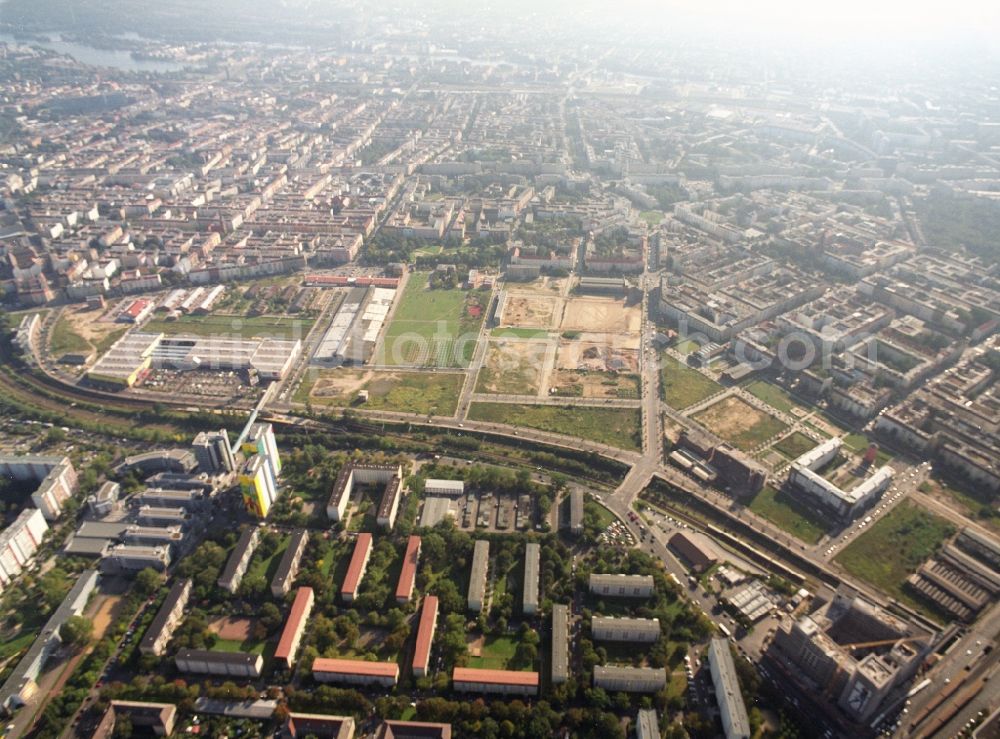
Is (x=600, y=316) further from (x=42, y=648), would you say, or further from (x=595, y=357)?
(x=42, y=648)

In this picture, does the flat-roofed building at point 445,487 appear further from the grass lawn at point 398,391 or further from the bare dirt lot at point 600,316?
the bare dirt lot at point 600,316

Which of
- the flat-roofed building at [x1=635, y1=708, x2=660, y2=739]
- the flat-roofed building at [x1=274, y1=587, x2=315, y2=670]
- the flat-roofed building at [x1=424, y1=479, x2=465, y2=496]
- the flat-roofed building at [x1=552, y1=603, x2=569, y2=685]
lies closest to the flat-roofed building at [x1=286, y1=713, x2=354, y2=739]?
the flat-roofed building at [x1=274, y1=587, x2=315, y2=670]

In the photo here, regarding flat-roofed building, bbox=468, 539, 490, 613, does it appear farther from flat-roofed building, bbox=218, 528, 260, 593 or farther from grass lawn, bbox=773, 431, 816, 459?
grass lawn, bbox=773, 431, 816, 459

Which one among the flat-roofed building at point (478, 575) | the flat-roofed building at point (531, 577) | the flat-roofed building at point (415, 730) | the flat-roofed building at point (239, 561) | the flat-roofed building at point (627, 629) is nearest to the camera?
the flat-roofed building at point (415, 730)

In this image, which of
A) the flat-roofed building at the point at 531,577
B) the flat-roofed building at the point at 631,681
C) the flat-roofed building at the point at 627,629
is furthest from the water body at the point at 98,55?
the flat-roofed building at the point at 631,681

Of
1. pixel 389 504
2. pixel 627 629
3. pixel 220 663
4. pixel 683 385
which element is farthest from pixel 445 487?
pixel 683 385

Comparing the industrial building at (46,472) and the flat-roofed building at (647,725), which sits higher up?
the flat-roofed building at (647,725)

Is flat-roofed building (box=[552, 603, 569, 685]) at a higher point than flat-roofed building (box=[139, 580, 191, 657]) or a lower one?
higher
